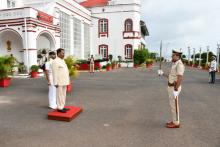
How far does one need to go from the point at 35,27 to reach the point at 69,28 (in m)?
9.47

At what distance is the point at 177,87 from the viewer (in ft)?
17.3

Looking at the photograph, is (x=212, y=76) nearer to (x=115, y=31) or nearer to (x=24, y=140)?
(x=24, y=140)

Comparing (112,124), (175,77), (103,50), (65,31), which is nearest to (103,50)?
(103,50)

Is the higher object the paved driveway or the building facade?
the building facade

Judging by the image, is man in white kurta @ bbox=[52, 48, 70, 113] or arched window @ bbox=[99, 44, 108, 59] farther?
arched window @ bbox=[99, 44, 108, 59]

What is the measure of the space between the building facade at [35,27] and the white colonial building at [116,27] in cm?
525

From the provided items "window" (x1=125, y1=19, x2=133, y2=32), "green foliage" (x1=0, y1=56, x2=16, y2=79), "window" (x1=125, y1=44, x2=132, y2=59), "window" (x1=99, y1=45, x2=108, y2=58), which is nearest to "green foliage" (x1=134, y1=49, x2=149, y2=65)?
"window" (x1=125, y1=44, x2=132, y2=59)

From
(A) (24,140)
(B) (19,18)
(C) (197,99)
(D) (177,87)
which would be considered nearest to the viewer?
(A) (24,140)

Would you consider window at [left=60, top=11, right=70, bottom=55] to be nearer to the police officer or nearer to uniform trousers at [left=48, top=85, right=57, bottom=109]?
uniform trousers at [left=48, top=85, right=57, bottom=109]

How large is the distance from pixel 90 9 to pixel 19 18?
725 inches

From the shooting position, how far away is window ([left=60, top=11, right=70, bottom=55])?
2476 centimetres

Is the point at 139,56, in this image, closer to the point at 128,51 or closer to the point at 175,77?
the point at 128,51

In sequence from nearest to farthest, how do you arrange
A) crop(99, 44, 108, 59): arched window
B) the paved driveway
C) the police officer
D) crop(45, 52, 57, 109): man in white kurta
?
the paved driveway
the police officer
crop(45, 52, 57, 109): man in white kurta
crop(99, 44, 108, 59): arched window

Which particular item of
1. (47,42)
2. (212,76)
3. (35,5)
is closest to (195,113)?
(212,76)
